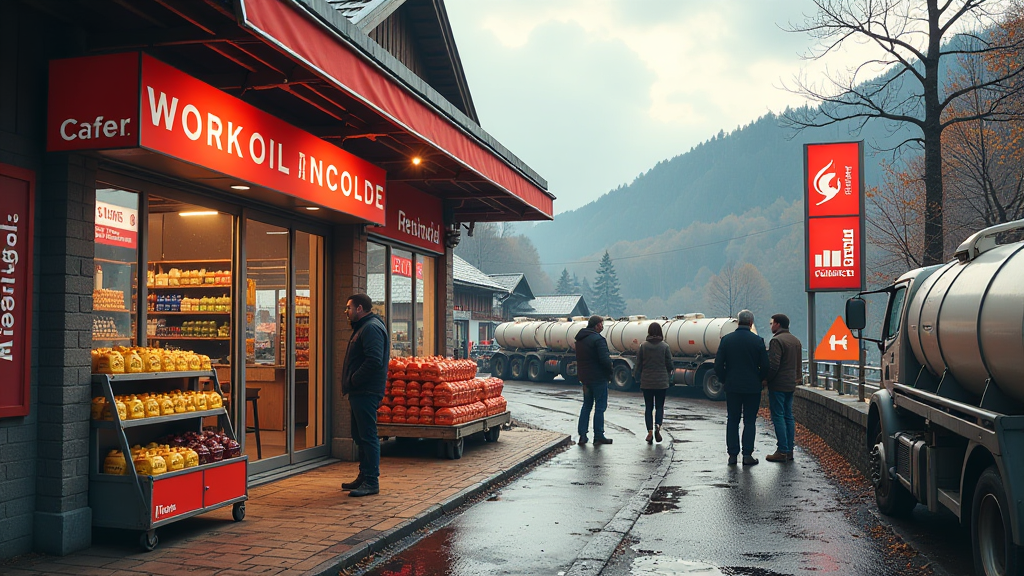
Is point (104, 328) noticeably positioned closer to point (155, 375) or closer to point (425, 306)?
point (155, 375)

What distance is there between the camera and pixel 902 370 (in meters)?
8.11

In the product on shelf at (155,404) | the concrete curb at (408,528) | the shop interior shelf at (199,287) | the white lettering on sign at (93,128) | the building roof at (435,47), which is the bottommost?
the concrete curb at (408,528)

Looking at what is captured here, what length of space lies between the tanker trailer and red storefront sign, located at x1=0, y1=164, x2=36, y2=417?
249 inches

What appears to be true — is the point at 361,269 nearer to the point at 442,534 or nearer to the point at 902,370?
the point at 442,534

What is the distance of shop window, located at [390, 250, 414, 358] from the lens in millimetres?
13047

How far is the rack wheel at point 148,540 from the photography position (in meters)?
6.26

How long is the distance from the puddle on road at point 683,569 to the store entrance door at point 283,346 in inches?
186

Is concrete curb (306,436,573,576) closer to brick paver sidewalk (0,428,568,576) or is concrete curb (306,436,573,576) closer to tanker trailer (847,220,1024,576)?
brick paver sidewalk (0,428,568,576)

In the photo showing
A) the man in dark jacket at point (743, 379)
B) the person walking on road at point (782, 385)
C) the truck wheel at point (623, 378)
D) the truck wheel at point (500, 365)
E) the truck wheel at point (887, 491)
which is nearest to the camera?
the truck wheel at point (887, 491)

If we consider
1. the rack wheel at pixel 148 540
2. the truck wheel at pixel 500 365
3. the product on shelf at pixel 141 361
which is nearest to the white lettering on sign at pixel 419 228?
the product on shelf at pixel 141 361

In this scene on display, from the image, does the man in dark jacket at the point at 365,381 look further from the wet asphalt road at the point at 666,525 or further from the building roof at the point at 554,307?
the building roof at the point at 554,307

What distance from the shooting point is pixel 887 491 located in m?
8.07

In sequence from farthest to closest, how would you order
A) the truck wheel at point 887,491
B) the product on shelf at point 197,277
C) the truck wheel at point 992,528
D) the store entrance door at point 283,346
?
the store entrance door at point 283,346
the product on shelf at point 197,277
the truck wheel at point 887,491
the truck wheel at point 992,528

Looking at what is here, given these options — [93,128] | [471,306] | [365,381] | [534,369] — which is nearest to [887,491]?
[365,381]
